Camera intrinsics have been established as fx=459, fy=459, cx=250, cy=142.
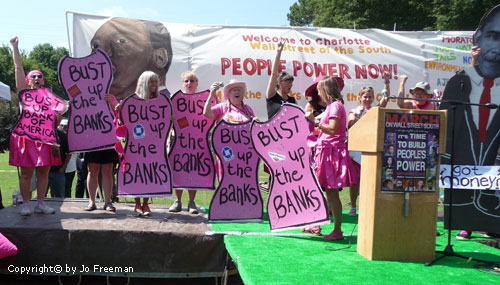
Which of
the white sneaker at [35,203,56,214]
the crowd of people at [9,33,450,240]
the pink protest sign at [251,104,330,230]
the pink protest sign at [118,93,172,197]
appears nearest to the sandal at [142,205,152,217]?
the crowd of people at [9,33,450,240]

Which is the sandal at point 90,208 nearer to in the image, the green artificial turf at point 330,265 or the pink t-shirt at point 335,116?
the green artificial turf at point 330,265

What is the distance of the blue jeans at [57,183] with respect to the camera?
7.64 m

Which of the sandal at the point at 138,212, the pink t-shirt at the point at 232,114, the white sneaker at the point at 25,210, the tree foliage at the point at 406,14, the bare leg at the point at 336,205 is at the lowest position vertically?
the sandal at the point at 138,212

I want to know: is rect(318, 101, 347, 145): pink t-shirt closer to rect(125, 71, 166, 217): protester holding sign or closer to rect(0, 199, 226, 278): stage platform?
rect(0, 199, 226, 278): stage platform

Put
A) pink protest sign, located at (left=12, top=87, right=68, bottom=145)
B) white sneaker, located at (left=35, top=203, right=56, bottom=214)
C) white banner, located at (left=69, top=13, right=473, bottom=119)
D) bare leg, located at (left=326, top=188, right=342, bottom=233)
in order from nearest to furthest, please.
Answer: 1. bare leg, located at (left=326, top=188, right=342, bottom=233)
2. pink protest sign, located at (left=12, top=87, right=68, bottom=145)
3. white sneaker, located at (left=35, top=203, right=56, bottom=214)
4. white banner, located at (left=69, top=13, right=473, bottom=119)

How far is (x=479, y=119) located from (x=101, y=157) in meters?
4.48

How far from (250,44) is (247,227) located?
370 centimetres

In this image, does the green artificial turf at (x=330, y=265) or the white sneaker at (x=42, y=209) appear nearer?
the green artificial turf at (x=330, y=265)

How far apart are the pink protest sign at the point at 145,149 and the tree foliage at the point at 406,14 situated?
2037cm

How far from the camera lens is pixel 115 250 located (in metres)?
4.82

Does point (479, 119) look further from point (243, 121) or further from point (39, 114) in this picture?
point (39, 114)

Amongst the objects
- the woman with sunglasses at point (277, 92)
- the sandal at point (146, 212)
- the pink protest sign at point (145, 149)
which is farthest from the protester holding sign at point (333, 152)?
the sandal at point (146, 212)

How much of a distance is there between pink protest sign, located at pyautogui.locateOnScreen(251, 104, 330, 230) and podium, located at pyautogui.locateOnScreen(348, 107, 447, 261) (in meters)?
0.85

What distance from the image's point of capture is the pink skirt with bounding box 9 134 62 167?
532 cm
